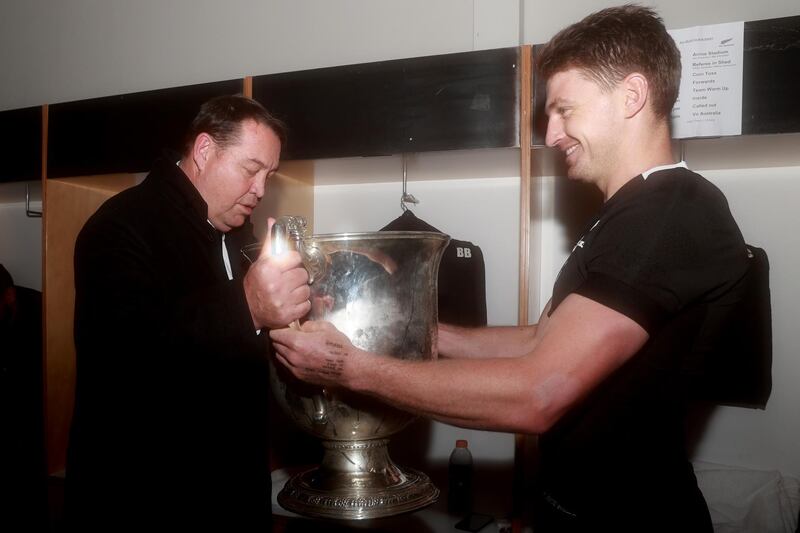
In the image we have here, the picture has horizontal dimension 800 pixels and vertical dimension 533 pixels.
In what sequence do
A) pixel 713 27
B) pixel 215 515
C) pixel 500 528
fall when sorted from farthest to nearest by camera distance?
pixel 500 528
pixel 713 27
pixel 215 515

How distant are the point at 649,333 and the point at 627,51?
0.43 m

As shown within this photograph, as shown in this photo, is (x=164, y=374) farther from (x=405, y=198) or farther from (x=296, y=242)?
(x=405, y=198)

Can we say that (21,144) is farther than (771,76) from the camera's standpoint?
Yes

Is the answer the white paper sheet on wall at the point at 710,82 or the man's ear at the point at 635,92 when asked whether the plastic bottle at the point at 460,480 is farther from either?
the man's ear at the point at 635,92

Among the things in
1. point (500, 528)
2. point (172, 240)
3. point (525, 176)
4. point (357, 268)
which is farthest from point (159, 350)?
point (500, 528)

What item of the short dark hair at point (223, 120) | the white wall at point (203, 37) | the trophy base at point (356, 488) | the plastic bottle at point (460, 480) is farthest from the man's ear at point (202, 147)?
the plastic bottle at point (460, 480)

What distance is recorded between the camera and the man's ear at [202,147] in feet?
4.67

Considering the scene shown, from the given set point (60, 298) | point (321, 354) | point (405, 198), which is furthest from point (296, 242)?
point (60, 298)

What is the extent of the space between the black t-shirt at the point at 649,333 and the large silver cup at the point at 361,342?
0.22 metres

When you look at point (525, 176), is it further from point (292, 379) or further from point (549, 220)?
point (292, 379)

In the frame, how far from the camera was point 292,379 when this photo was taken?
918 mm

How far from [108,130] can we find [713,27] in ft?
5.69

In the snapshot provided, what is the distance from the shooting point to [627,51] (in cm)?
97

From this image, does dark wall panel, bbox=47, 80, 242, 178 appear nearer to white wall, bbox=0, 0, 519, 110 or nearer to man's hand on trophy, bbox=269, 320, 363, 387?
white wall, bbox=0, 0, 519, 110
